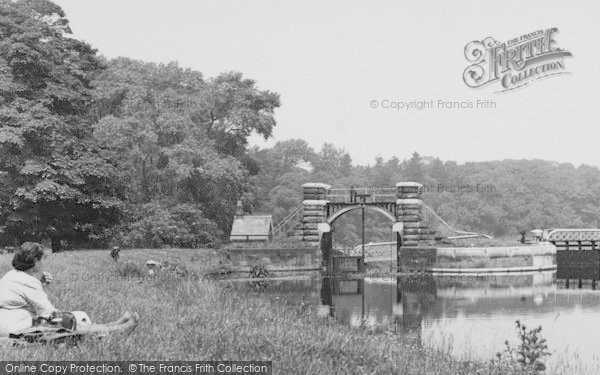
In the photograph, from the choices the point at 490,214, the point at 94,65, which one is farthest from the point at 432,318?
the point at 490,214

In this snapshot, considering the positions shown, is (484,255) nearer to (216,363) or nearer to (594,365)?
(594,365)

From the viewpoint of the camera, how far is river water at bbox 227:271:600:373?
14.3 m

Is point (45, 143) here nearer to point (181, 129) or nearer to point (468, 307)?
point (181, 129)

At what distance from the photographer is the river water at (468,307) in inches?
563

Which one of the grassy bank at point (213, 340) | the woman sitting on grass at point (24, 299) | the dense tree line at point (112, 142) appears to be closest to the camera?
the grassy bank at point (213, 340)

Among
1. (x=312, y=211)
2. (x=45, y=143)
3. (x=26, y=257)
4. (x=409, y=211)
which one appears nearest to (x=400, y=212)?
(x=409, y=211)

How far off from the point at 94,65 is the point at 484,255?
67.7 ft

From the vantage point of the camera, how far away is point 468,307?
21.5 meters

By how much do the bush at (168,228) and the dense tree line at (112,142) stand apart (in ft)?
0.19

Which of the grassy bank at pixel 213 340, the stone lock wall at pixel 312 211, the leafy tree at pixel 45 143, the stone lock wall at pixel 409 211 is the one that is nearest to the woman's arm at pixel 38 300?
the grassy bank at pixel 213 340

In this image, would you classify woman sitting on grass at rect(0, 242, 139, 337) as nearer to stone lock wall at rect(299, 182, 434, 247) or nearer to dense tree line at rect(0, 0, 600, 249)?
dense tree line at rect(0, 0, 600, 249)

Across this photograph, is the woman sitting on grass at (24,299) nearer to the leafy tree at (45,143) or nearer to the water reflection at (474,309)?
the water reflection at (474,309)

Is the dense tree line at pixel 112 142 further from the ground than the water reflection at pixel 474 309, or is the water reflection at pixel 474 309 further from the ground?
the dense tree line at pixel 112 142

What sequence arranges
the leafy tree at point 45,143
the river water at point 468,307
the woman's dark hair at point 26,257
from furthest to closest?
the leafy tree at point 45,143 < the river water at point 468,307 < the woman's dark hair at point 26,257
